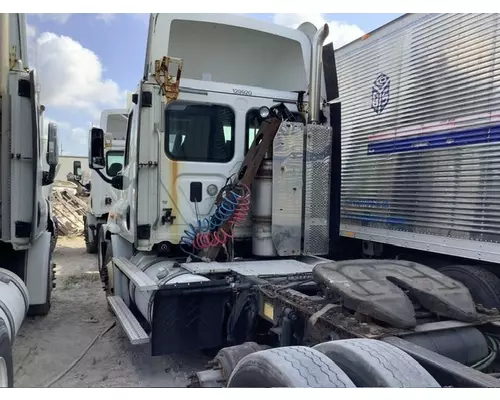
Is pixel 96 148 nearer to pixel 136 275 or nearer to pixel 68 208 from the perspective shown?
pixel 136 275

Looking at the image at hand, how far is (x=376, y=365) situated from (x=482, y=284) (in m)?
2.76

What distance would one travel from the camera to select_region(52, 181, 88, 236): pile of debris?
1766cm

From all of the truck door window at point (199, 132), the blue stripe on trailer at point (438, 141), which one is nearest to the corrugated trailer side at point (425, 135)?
the blue stripe on trailer at point (438, 141)

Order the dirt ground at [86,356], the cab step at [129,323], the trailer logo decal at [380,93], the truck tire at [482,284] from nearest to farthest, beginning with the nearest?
the cab step at [129,323], the truck tire at [482,284], the dirt ground at [86,356], the trailer logo decal at [380,93]

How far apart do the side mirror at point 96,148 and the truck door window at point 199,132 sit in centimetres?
116

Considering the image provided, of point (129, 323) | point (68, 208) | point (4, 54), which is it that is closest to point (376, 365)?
point (129, 323)

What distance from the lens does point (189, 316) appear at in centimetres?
397

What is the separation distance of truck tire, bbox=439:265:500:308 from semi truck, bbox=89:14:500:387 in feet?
1.22

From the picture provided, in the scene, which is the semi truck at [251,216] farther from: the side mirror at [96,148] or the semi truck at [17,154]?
the semi truck at [17,154]

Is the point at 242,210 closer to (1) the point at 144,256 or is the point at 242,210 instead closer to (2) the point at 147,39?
(1) the point at 144,256

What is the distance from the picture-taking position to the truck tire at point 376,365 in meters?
1.88

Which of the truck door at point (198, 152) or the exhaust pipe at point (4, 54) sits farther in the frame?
the truck door at point (198, 152)

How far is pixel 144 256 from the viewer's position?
5324 millimetres

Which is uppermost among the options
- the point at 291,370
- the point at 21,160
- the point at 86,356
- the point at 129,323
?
the point at 21,160
